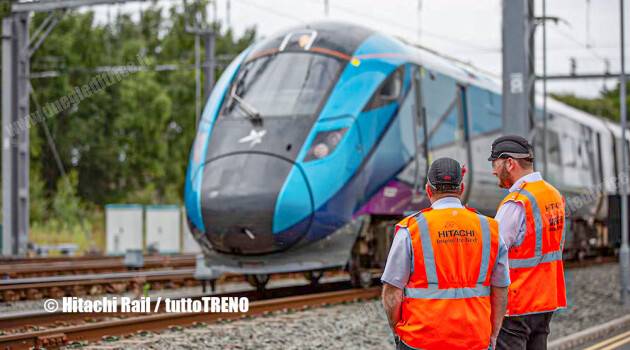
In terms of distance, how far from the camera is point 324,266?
515 inches

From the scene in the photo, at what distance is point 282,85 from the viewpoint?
44.6ft

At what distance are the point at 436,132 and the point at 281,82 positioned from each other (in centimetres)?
275

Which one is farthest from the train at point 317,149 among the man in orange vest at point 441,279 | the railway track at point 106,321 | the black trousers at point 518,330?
the man in orange vest at point 441,279

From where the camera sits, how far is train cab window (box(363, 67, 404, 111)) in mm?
13586

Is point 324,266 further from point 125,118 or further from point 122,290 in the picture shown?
point 125,118

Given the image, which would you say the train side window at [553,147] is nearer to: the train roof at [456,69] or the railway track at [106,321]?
the train roof at [456,69]

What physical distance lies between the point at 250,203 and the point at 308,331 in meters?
2.19

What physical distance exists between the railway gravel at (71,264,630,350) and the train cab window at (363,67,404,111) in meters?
2.73

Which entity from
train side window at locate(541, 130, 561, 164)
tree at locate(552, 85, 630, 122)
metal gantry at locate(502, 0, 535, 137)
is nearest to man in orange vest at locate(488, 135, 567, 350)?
metal gantry at locate(502, 0, 535, 137)

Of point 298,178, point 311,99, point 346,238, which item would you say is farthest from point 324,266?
point 311,99

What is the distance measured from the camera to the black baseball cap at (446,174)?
4.83 m

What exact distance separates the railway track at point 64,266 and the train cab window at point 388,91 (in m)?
7.81

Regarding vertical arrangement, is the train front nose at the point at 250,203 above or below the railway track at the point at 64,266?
above

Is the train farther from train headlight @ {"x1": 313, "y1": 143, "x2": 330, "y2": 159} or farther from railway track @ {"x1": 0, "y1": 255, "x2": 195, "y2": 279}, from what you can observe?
railway track @ {"x1": 0, "y1": 255, "x2": 195, "y2": 279}
